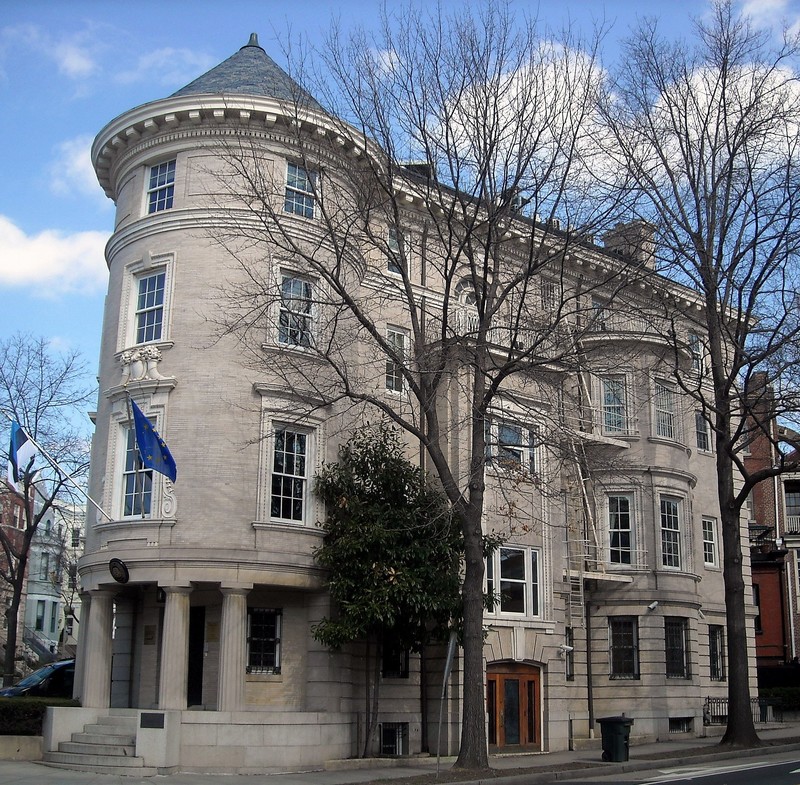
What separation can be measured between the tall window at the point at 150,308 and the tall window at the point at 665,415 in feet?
51.4

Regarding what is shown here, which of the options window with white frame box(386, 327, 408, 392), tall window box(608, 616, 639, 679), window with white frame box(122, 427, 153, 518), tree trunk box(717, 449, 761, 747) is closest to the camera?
window with white frame box(122, 427, 153, 518)

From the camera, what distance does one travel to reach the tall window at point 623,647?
3023 cm

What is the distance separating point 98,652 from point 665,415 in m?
18.8

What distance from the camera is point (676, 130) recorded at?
89.0 ft

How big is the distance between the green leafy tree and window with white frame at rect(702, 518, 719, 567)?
13.5 meters

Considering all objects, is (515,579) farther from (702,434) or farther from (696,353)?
(702,434)

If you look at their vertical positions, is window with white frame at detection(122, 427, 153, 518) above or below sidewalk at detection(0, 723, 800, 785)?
above

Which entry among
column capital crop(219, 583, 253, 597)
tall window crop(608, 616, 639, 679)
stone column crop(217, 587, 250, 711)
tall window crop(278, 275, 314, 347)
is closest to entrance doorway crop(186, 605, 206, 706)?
stone column crop(217, 587, 250, 711)

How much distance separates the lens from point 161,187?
25.5 metres

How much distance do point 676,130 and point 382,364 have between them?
1002cm

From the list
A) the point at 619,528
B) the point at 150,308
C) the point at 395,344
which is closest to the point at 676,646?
the point at 619,528

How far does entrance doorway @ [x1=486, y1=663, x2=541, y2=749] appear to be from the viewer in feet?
84.2

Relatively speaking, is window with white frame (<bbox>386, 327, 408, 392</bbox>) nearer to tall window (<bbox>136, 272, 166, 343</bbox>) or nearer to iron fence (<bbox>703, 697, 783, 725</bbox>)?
tall window (<bbox>136, 272, 166, 343</bbox>)

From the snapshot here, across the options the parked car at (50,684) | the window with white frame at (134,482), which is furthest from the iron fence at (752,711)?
the parked car at (50,684)
